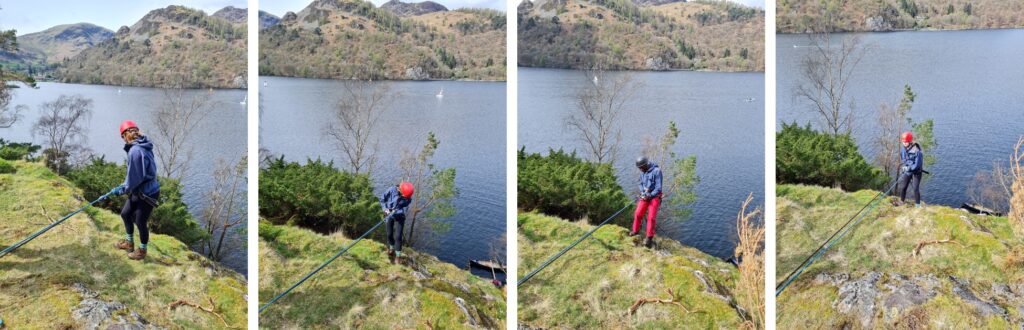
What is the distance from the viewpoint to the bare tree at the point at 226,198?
15.3 ft

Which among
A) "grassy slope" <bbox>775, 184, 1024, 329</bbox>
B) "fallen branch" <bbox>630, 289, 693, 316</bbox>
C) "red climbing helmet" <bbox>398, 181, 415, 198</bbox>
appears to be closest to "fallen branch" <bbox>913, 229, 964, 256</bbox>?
"grassy slope" <bbox>775, 184, 1024, 329</bbox>

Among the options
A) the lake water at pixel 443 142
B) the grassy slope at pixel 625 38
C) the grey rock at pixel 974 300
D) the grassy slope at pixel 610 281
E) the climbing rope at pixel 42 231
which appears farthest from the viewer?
the grassy slope at pixel 625 38

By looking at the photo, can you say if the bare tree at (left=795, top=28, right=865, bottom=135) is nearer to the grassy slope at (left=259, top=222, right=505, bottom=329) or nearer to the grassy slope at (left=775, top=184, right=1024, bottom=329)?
the grassy slope at (left=775, top=184, right=1024, bottom=329)

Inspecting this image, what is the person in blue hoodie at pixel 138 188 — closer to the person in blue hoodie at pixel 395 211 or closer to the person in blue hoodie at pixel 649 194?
the person in blue hoodie at pixel 395 211

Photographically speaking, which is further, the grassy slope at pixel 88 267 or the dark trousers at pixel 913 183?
the dark trousers at pixel 913 183

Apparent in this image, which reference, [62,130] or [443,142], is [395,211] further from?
[62,130]

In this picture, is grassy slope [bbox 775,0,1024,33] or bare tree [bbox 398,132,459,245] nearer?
bare tree [bbox 398,132,459,245]

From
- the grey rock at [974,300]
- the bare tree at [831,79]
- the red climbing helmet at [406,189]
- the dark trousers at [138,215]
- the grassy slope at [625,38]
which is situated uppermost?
the grassy slope at [625,38]

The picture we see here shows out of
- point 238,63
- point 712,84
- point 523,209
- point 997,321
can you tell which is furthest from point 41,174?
point 997,321

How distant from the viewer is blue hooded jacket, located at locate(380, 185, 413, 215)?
4680mm

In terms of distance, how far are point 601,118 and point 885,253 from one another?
2296mm

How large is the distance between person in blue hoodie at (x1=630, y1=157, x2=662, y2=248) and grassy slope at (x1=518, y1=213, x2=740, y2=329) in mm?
143

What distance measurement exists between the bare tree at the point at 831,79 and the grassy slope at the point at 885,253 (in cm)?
55

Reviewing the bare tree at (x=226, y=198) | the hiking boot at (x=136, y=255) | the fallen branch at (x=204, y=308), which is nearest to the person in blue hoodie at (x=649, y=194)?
the bare tree at (x=226, y=198)
